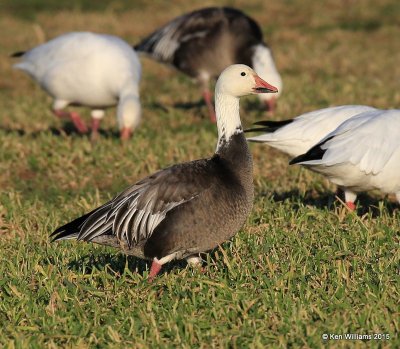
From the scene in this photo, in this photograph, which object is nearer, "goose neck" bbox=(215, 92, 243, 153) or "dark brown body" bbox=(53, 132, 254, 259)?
"dark brown body" bbox=(53, 132, 254, 259)

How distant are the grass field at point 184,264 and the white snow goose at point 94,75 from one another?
1.30 ft

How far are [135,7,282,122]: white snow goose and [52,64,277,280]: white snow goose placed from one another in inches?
268

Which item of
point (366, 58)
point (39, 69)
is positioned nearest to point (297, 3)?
point (366, 58)

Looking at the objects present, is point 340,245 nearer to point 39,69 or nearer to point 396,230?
point 396,230

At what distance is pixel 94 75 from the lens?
1053 centimetres

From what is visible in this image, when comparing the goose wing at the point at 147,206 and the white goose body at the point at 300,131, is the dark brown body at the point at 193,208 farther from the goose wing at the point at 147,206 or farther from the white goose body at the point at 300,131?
the white goose body at the point at 300,131

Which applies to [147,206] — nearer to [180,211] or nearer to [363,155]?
[180,211]

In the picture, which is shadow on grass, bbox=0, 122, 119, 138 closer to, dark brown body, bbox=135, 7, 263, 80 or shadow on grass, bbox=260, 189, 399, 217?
dark brown body, bbox=135, 7, 263, 80

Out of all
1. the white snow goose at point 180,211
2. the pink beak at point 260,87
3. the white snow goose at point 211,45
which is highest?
the pink beak at point 260,87

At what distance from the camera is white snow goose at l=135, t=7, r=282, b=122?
41.1ft

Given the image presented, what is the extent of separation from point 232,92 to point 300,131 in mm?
1588

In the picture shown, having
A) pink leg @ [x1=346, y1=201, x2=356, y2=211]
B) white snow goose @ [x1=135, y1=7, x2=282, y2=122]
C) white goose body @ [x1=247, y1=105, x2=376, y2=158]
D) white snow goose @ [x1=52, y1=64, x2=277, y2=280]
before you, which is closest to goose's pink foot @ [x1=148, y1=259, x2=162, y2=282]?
white snow goose @ [x1=52, y1=64, x2=277, y2=280]

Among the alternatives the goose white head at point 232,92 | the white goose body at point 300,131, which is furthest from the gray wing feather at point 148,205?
the white goose body at point 300,131

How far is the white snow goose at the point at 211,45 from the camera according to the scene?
1252cm
